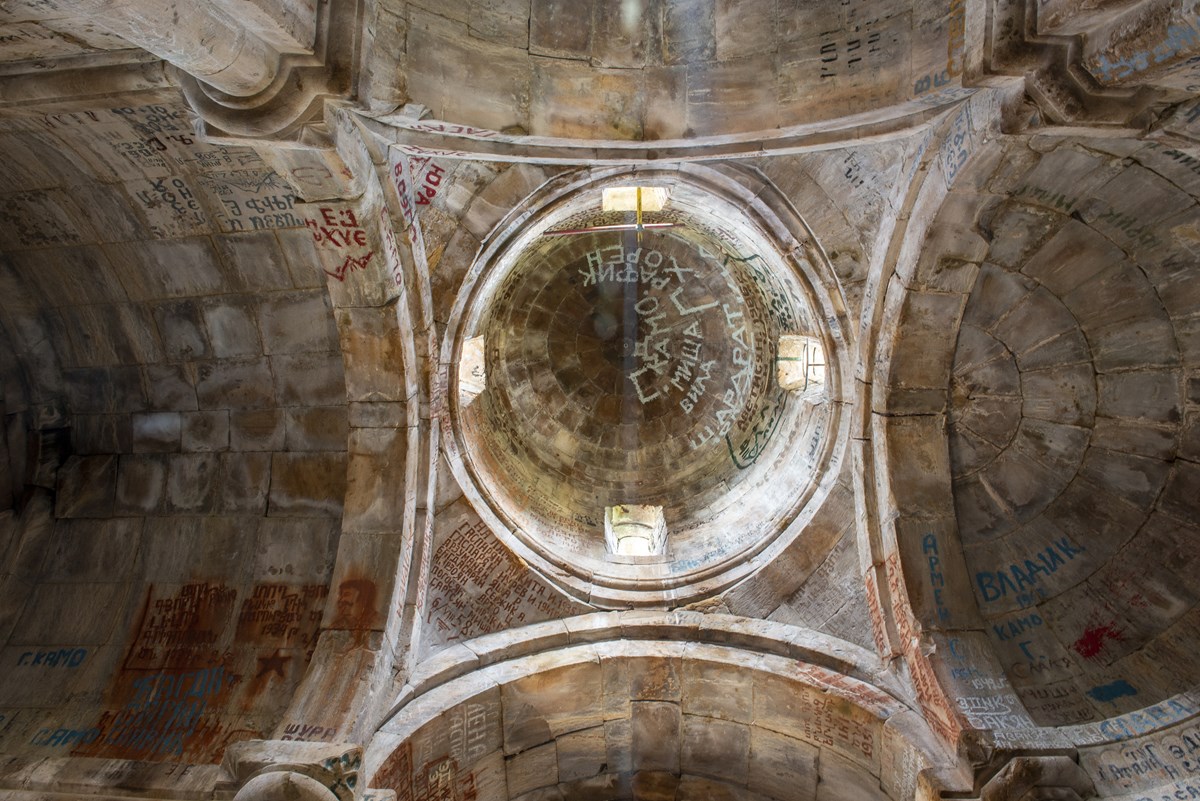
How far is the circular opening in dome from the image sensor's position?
26.8 ft

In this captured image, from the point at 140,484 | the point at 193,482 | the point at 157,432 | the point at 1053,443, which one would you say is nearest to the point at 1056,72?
the point at 1053,443

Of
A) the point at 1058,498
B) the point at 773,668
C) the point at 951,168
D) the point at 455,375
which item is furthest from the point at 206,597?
the point at 1058,498

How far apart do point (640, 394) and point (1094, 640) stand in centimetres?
627

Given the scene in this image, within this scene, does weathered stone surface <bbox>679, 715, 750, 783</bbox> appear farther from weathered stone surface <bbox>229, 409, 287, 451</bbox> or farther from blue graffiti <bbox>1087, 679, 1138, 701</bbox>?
weathered stone surface <bbox>229, 409, 287, 451</bbox>

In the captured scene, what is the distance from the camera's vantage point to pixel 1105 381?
6.99 metres

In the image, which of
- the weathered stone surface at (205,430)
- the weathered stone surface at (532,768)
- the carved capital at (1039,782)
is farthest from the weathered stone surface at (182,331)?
the carved capital at (1039,782)

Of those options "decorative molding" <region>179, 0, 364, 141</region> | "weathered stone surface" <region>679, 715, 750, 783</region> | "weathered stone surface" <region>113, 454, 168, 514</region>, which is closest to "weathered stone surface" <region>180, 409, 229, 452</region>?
"weathered stone surface" <region>113, 454, 168, 514</region>

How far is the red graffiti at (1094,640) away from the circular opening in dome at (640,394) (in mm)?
2692

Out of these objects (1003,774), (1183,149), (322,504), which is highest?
(1183,149)

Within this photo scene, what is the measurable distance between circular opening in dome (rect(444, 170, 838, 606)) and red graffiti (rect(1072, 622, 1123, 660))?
2692 mm

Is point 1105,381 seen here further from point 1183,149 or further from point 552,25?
point 552,25

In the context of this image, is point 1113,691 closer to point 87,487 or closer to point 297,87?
point 297,87

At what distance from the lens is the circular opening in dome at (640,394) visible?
8164 millimetres

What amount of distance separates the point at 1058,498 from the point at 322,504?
692 centimetres
